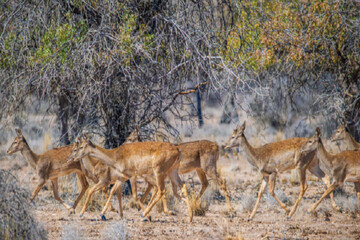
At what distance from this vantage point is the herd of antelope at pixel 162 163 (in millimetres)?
11180

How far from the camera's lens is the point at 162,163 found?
11062 mm

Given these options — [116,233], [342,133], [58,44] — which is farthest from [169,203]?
[342,133]

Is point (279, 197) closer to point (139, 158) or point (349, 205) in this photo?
point (349, 205)

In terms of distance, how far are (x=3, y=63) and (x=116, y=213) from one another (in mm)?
4084

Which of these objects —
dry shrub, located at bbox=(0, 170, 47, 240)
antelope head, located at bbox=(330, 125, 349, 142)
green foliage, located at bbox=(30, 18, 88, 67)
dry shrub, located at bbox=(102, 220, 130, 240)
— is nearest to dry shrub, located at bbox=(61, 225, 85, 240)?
dry shrub, located at bbox=(102, 220, 130, 240)

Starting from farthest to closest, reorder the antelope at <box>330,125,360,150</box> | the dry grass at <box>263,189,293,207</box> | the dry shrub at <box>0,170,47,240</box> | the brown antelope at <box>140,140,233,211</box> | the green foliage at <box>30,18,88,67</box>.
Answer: the antelope at <box>330,125,360,150</box> → the dry grass at <box>263,189,293,207</box> → the brown antelope at <box>140,140,233,211</box> → the green foliage at <box>30,18,88,67</box> → the dry shrub at <box>0,170,47,240</box>

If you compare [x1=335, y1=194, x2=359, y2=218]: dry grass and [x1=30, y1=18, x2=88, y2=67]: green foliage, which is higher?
[x1=30, y1=18, x2=88, y2=67]: green foliage

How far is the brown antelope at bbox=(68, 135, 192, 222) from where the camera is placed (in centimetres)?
1108

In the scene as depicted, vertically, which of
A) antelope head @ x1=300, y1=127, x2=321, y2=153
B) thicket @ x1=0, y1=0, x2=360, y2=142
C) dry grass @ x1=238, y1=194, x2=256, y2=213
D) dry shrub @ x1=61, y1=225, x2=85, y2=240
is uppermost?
thicket @ x1=0, y1=0, x2=360, y2=142

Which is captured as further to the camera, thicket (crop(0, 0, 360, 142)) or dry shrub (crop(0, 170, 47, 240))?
thicket (crop(0, 0, 360, 142))

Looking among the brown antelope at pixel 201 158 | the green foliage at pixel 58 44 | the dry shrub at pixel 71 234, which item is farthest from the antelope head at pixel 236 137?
the dry shrub at pixel 71 234

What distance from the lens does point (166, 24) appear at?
40.4 feet

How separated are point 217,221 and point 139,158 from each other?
2.06 meters

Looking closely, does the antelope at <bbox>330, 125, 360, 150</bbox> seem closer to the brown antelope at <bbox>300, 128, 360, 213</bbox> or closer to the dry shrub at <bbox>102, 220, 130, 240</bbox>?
the brown antelope at <bbox>300, 128, 360, 213</bbox>
